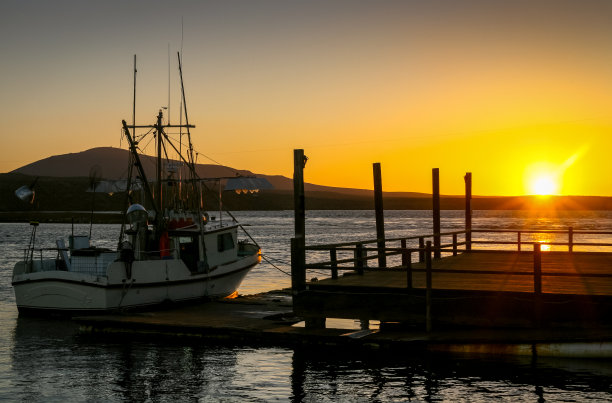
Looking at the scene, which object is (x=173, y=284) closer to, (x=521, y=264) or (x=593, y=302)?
(x=521, y=264)

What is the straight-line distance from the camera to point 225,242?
30.9 m

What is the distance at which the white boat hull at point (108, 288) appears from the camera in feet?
83.4

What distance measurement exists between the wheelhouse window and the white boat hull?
226 cm

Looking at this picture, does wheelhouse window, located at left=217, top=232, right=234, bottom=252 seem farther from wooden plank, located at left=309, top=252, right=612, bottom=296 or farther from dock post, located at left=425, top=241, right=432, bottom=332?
dock post, located at left=425, top=241, right=432, bottom=332

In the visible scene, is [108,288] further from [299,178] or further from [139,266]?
[299,178]

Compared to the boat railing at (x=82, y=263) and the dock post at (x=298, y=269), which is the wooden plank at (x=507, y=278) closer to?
the dock post at (x=298, y=269)

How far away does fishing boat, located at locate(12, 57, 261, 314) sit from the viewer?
84.2ft

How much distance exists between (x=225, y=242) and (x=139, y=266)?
5.45 metres

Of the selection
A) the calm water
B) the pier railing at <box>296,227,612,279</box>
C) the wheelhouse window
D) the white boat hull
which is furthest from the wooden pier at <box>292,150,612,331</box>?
the wheelhouse window

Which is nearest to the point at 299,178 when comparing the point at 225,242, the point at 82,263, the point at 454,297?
the point at 454,297

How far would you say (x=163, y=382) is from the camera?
57.6 feet

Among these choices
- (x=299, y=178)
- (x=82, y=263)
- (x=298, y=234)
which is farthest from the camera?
(x=82, y=263)

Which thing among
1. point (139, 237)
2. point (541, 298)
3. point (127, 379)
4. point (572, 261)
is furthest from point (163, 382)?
point (572, 261)

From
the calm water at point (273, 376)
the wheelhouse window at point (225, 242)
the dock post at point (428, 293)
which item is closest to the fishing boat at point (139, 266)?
the wheelhouse window at point (225, 242)
